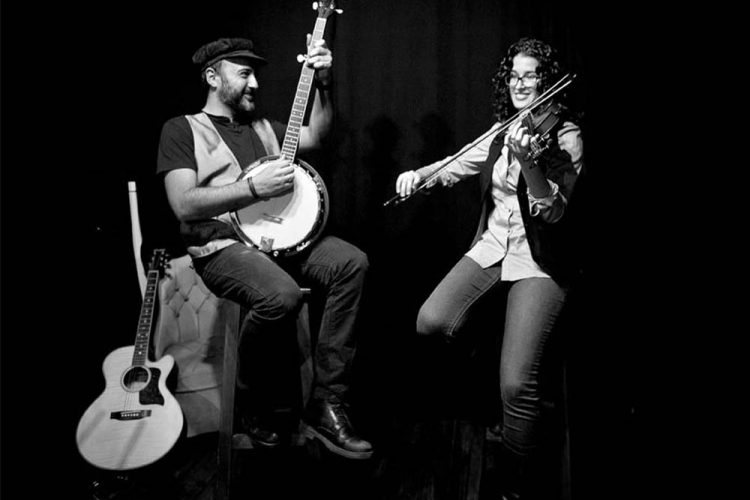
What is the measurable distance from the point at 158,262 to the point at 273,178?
833mm

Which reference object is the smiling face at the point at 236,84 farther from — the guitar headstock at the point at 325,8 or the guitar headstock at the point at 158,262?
the guitar headstock at the point at 158,262

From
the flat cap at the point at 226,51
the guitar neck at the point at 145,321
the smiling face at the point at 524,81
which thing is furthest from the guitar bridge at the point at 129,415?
the smiling face at the point at 524,81

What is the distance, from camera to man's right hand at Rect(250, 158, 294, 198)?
2619mm

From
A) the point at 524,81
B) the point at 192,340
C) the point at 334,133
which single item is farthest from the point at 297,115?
the point at 192,340

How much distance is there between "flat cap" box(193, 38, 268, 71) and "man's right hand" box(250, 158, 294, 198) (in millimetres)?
559

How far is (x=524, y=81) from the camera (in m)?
2.65

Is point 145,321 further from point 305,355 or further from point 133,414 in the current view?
point 305,355

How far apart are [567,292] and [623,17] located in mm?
1382

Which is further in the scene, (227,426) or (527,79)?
(527,79)

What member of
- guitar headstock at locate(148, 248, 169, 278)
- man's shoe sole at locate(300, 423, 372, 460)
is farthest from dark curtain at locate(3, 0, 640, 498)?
man's shoe sole at locate(300, 423, 372, 460)

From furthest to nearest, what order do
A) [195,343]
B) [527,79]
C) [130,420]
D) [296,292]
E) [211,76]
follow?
[195,343] < [211,76] < [130,420] < [527,79] < [296,292]

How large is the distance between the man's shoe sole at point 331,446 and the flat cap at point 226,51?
1.54m

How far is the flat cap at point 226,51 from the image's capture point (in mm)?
2961

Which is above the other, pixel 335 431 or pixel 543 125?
pixel 543 125
